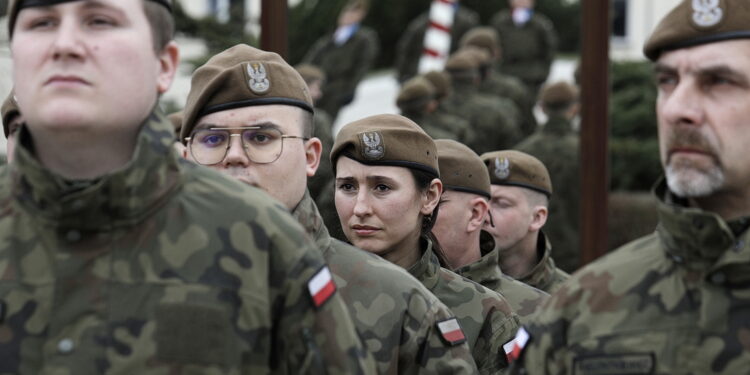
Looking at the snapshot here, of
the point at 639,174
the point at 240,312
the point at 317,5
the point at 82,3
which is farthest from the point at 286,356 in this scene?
the point at 639,174

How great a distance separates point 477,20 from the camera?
553 inches

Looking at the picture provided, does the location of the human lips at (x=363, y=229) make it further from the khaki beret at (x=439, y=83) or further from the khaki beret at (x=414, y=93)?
the khaki beret at (x=439, y=83)

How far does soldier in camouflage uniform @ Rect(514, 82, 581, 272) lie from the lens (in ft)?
35.3

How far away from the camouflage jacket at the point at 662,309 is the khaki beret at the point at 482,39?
10424 mm

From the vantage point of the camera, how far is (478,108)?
43.7ft

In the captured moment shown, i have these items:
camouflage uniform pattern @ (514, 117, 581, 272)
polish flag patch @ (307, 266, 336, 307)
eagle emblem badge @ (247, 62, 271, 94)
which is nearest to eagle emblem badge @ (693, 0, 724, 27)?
polish flag patch @ (307, 266, 336, 307)

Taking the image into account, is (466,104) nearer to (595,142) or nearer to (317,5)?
(317,5)

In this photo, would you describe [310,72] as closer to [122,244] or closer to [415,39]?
[415,39]

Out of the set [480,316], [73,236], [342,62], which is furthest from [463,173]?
[342,62]

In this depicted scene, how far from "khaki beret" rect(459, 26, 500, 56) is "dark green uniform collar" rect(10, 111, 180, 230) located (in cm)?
1074

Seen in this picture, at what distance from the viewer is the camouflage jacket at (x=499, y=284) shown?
6.11m

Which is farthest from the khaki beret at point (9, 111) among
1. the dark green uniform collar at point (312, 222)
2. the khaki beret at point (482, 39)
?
the khaki beret at point (482, 39)

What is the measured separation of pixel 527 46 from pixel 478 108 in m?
0.96

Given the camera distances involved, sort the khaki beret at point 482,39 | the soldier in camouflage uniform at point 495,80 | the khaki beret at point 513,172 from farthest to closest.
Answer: the khaki beret at point 482,39 → the soldier in camouflage uniform at point 495,80 → the khaki beret at point 513,172
